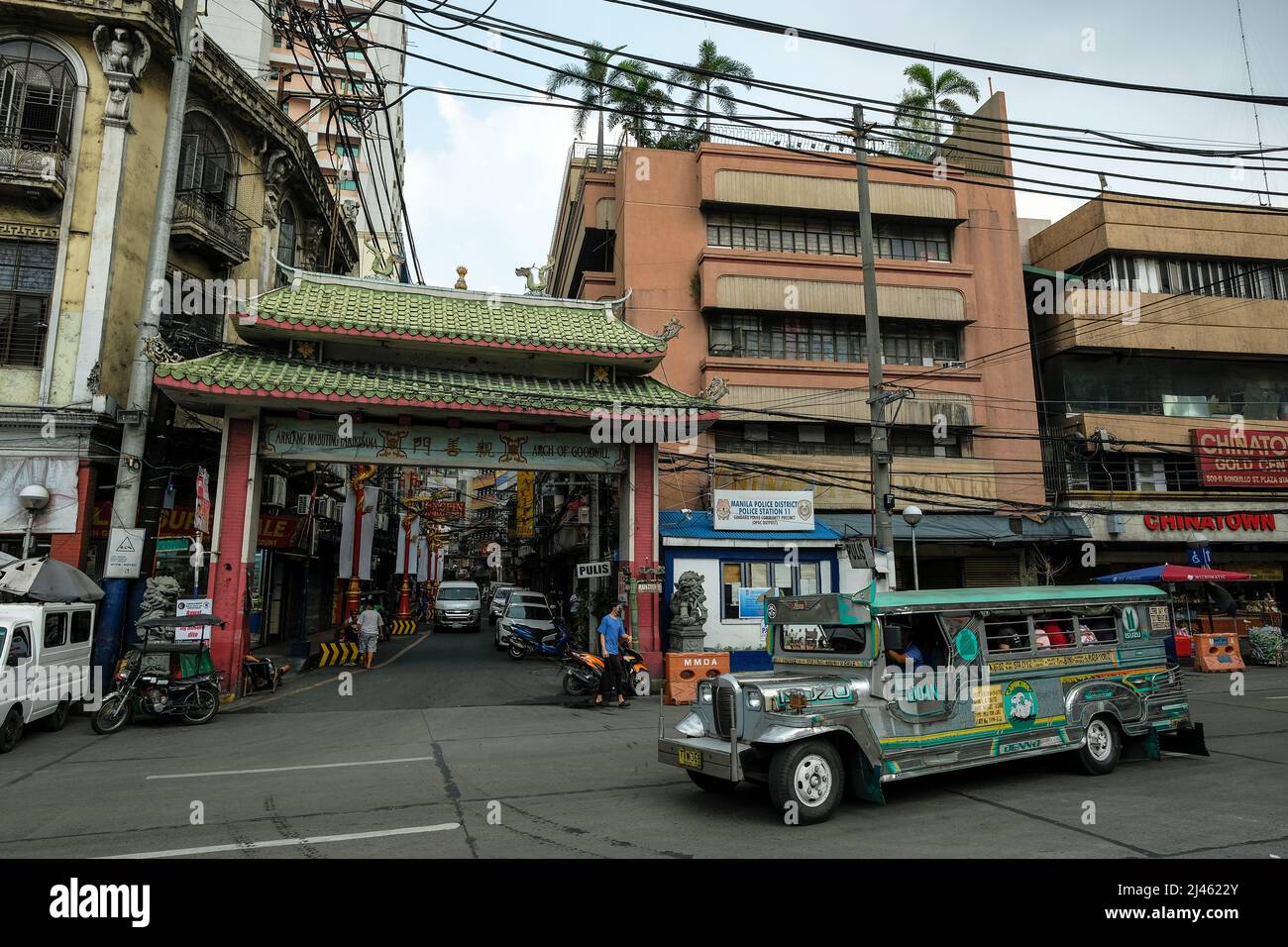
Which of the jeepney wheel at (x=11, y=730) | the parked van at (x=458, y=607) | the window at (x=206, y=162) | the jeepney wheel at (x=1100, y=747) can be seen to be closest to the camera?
the jeepney wheel at (x=1100, y=747)

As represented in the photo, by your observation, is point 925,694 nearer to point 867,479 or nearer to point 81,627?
point 81,627

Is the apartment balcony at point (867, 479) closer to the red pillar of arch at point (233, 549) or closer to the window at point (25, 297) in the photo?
the red pillar of arch at point (233, 549)

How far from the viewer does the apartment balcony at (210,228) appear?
17781mm

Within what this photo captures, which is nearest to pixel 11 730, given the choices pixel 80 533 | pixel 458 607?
pixel 80 533

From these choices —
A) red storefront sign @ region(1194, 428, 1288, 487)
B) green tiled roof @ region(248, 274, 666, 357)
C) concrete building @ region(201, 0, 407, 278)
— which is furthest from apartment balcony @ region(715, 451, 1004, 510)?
concrete building @ region(201, 0, 407, 278)

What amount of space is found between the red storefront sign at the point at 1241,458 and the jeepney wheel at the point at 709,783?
26140mm

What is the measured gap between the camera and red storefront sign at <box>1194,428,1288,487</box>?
26.2 metres

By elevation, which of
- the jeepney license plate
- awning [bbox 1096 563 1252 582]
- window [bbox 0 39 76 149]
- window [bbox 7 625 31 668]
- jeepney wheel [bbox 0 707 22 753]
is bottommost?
jeepney wheel [bbox 0 707 22 753]

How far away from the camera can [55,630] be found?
11.9 metres

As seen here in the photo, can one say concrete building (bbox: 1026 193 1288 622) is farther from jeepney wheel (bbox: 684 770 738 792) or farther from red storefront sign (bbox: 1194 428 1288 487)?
jeepney wheel (bbox: 684 770 738 792)

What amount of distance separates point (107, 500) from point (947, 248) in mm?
26949

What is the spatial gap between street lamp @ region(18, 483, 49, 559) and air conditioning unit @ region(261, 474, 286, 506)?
935 centimetres

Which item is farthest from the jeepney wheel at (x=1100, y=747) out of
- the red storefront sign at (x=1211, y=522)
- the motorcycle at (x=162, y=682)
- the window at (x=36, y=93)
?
the window at (x=36, y=93)
